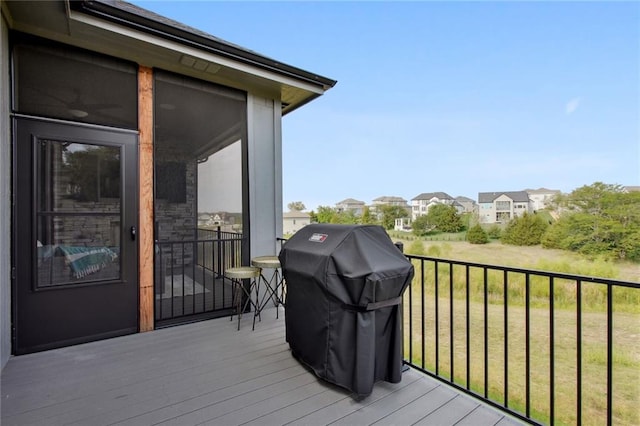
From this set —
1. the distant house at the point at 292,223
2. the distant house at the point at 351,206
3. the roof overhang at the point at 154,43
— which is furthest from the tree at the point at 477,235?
the roof overhang at the point at 154,43

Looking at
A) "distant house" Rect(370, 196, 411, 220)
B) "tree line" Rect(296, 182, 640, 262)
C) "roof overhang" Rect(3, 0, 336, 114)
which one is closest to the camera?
"roof overhang" Rect(3, 0, 336, 114)

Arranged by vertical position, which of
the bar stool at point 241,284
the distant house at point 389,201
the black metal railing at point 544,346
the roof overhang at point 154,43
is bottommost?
the black metal railing at point 544,346

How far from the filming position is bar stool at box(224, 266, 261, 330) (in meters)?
3.09

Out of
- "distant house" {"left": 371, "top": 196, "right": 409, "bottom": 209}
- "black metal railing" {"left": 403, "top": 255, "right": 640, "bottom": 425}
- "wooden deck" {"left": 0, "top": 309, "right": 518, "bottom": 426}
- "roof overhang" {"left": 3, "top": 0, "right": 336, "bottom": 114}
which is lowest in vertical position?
"black metal railing" {"left": 403, "top": 255, "right": 640, "bottom": 425}

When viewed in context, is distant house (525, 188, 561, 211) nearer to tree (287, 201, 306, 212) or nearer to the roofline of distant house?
tree (287, 201, 306, 212)

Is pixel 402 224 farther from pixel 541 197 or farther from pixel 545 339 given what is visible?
pixel 545 339

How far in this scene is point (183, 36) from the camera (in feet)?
9.10

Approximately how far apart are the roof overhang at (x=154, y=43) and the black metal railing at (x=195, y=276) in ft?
5.64

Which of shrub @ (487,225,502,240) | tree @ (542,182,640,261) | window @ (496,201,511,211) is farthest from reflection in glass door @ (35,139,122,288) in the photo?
window @ (496,201,511,211)

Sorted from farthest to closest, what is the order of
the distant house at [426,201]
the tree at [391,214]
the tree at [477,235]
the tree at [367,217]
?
the distant house at [426,201]
the tree at [391,214]
the tree at [367,217]
the tree at [477,235]

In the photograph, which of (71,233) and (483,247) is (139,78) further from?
(483,247)

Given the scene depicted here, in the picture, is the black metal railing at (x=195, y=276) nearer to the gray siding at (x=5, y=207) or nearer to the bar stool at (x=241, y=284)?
the bar stool at (x=241, y=284)

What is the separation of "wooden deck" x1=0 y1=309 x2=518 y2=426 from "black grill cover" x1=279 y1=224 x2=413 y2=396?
15 centimetres

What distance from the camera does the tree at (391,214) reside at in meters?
21.5
